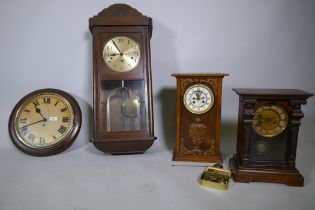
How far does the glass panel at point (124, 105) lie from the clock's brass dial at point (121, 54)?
8cm

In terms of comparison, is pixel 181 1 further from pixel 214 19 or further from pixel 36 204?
pixel 36 204

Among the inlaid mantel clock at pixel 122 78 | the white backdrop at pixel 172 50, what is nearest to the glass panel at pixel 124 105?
the inlaid mantel clock at pixel 122 78

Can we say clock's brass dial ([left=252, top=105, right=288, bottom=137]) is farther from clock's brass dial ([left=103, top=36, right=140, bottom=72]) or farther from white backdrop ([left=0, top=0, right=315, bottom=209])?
clock's brass dial ([left=103, top=36, right=140, bottom=72])

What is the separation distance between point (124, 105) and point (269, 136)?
740 millimetres

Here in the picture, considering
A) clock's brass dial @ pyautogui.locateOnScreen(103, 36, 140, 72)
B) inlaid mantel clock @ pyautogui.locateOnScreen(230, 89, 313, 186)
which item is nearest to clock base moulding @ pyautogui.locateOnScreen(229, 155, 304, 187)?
inlaid mantel clock @ pyautogui.locateOnScreen(230, 89, 313, 186)

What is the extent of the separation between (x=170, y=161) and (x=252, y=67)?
0.78m

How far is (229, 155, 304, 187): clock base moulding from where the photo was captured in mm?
1110

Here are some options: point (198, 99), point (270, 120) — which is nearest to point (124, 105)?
point (198, 99)

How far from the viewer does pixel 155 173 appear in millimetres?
1223

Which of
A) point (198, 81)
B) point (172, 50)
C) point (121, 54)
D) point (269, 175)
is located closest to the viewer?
point (269, 175)

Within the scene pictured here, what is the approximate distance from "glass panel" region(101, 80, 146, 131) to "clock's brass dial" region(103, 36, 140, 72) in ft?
0.28

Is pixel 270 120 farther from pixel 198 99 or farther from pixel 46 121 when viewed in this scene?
pixel 46 121

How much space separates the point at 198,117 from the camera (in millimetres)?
1336

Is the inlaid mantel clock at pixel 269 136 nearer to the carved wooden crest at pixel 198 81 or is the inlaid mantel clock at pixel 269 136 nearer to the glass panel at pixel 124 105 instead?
the carved wooden crest at pixel 198 81
